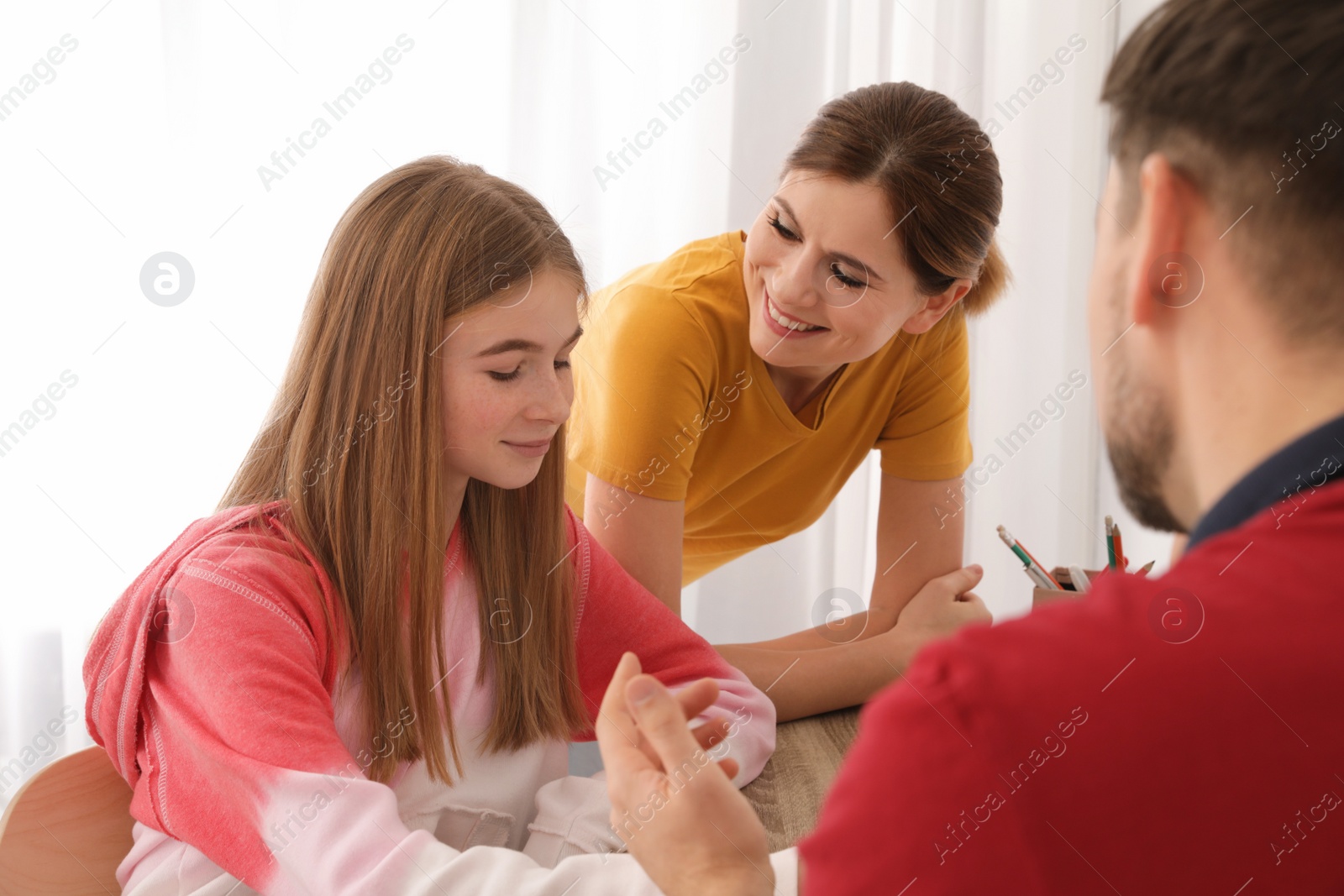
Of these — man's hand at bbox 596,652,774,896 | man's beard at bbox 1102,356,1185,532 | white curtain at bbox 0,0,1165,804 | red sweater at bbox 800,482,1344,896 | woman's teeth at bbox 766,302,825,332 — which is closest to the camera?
red sweater at bbox 800,482,1344,896

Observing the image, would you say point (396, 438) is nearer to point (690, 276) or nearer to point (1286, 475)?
point (690, 276)

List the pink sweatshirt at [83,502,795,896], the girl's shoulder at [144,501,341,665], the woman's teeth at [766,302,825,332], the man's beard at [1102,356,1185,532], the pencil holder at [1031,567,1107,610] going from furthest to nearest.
Result: the woman's teeth at [766,302,825,332] < the pencil holder at [1031,567,1107,610] < the girl's shoulder at [144,501,341,665] < the pink sweatshirt at [83,502,795,896] < the man's beard at [1102,356,1185,532]

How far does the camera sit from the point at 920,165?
1.14 metres

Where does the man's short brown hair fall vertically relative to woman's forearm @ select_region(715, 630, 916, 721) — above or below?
above

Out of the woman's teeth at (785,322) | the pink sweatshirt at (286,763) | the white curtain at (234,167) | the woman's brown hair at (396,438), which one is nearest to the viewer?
the pink sweatshirt at (286,763)

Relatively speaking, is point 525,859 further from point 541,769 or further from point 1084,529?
point 1084,529

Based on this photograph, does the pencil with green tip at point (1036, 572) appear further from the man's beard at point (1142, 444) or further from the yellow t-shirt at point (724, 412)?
the man's beard at point (1142, 444)

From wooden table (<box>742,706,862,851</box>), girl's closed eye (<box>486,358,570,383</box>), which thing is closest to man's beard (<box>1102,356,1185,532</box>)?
wooden table (<box>742,706,862,851</box>)

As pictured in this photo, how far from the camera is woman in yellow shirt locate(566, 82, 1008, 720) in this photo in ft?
3.82

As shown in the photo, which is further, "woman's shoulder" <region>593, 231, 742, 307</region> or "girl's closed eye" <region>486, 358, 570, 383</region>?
"woman's shoulder" <region>593, 231, 742, 307</region>

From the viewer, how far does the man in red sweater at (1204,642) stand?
1.24ft

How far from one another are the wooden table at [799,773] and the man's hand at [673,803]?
208 millimetres

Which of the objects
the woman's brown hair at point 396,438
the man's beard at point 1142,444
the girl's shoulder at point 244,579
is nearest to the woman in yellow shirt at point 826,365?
the woman's brown hair at point 396,438

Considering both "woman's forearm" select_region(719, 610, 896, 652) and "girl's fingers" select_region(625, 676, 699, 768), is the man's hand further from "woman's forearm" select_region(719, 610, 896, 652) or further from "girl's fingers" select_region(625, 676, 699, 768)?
"woman's forearm" select_region(719, 610, 896, 652)
